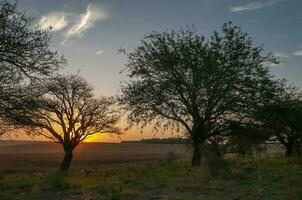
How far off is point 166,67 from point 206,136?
683 centimetres

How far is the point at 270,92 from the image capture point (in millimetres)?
37000

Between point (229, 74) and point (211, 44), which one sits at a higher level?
point (211, 44)

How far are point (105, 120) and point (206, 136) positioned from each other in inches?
468

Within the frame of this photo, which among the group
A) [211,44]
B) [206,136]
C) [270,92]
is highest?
[211,44]

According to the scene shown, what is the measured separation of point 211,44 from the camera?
37031mm

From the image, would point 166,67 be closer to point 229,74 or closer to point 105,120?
point 229,74

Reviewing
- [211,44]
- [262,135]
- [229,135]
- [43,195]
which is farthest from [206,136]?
[43,195]

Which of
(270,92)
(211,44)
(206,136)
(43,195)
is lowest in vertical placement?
(43,195)

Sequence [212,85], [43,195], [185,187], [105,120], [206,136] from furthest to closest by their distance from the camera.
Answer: [105,120], [206,136], [212,85], [185,187], [43,195]

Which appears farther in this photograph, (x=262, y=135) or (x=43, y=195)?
(x=262, y=135)

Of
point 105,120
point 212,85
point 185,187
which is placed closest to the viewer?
point 185,187

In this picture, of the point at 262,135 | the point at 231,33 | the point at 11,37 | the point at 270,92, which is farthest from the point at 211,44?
the point at 11,37

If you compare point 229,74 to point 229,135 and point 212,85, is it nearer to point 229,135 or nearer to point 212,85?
point 212,85

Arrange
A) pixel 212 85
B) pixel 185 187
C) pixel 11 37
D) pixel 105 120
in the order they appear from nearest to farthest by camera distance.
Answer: pixel 185 187 → pixel 11 37 → pixel 212 85 → pixel 105 120
